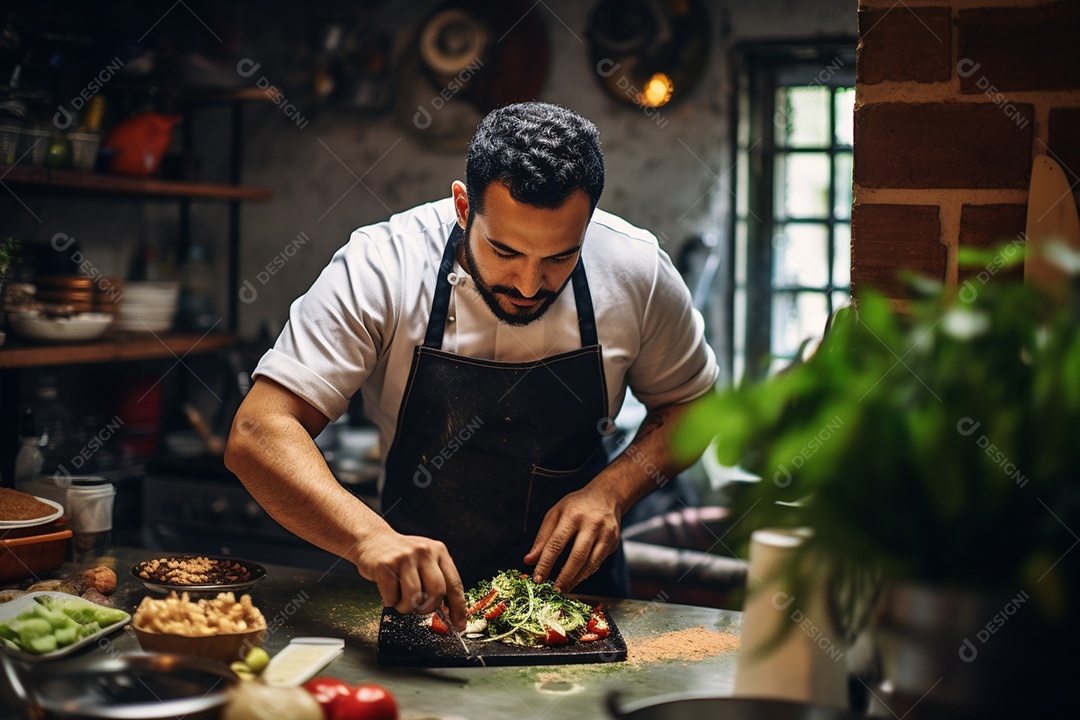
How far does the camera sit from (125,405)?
4000 mm

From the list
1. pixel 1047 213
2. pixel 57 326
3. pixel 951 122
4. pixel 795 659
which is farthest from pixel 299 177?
pixel 795 659

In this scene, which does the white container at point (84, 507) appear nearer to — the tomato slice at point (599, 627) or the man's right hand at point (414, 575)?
the man's right hand at point (414, 575)

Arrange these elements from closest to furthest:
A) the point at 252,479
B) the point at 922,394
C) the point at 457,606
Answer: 1. the point at 922,394
2. the point at 457,606
3. the point at 252,479

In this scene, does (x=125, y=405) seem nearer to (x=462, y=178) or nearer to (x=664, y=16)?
(x=462, y=178)

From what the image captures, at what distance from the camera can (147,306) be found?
394 centimetres

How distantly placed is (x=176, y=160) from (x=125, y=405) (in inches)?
39.4

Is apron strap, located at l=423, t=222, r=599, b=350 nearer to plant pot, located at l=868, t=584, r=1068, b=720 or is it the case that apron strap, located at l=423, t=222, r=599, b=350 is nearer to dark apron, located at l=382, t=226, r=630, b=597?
dark apron, located at l=382, t=226, r=630, b=597

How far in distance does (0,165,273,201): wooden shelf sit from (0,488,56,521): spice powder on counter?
1.46 metres

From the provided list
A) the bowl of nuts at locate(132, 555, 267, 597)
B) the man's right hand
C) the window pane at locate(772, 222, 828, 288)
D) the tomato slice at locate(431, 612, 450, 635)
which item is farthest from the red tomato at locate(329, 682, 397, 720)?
the window pane at locate(772, 222, 828, 288)

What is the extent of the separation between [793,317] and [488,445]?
2.48 meters

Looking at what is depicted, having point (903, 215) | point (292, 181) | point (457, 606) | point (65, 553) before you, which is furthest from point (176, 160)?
point (903, 215)

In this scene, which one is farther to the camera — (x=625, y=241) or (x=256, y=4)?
(x=256, y=4)

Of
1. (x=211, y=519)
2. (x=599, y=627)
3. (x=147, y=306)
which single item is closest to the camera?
(x=599, y=627)

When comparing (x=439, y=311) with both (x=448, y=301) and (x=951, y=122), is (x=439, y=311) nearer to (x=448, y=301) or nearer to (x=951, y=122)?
(x=448, y=301)
